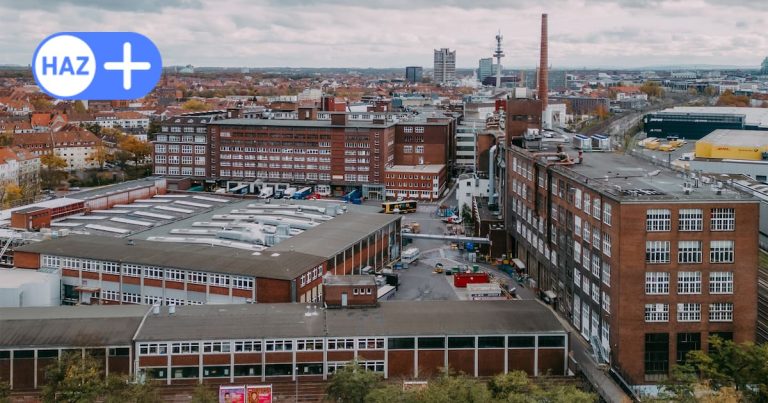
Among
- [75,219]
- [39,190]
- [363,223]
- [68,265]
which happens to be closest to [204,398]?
[68,265]

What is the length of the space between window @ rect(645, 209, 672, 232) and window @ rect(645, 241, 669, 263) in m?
0.28

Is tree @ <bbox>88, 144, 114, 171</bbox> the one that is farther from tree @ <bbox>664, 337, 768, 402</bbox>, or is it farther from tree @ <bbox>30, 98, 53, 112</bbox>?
tree @ <bbox>664, 337, 768, 402</bbox>

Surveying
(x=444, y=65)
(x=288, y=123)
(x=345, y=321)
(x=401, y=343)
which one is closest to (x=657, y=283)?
(x=401, y=343)

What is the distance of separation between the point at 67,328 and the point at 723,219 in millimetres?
13144

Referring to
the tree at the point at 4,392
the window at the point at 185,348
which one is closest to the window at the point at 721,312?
the window at the point at 185,348

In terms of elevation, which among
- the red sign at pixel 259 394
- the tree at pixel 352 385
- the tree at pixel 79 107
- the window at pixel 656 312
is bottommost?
the red sign at pixel 259 394

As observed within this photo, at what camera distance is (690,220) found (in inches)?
659

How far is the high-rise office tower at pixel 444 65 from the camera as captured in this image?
159 m

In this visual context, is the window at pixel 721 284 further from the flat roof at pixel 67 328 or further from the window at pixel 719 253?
the flat roof at pixel 67 328

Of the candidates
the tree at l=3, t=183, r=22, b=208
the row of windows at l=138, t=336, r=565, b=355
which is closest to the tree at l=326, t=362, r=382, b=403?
the row of windows at l=138, t=336, r=565, b=355

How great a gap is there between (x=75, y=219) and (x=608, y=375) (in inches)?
737

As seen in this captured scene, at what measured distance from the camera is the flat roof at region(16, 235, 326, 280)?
64.4 feet

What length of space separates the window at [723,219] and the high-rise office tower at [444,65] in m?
144

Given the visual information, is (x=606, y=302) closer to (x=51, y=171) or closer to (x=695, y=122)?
(x=51, y=171)
